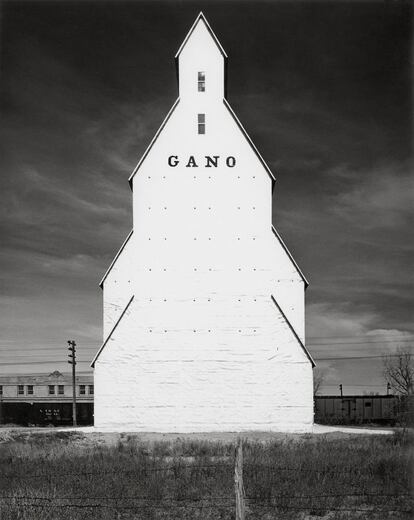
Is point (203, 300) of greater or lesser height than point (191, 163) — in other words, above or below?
below

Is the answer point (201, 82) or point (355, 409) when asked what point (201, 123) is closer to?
point (201, 82)

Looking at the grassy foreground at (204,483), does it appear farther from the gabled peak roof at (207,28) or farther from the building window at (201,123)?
the gabled peak roof at (207,28)

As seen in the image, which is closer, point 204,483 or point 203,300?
point 204,483

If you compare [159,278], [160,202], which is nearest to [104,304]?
[159,278]

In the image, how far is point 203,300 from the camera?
30.1 m

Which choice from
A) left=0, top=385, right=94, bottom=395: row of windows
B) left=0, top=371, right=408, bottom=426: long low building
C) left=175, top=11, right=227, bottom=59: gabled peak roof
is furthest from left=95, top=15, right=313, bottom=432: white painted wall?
left=0, top=385, right=94, bottom=395: row of windows

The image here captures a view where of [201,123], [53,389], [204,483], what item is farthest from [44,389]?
[204,483]

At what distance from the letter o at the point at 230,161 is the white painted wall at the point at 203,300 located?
0.73 feet

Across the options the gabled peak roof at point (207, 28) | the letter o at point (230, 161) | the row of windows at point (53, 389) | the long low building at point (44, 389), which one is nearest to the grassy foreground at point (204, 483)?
the letter o at point (230, 161)

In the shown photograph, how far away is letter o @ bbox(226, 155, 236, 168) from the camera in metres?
31.3

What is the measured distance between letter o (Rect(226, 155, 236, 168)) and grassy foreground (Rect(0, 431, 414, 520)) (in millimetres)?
15362

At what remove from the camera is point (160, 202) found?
3109cm

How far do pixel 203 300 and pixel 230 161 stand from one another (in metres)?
7.23

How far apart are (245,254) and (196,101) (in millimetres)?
8435
